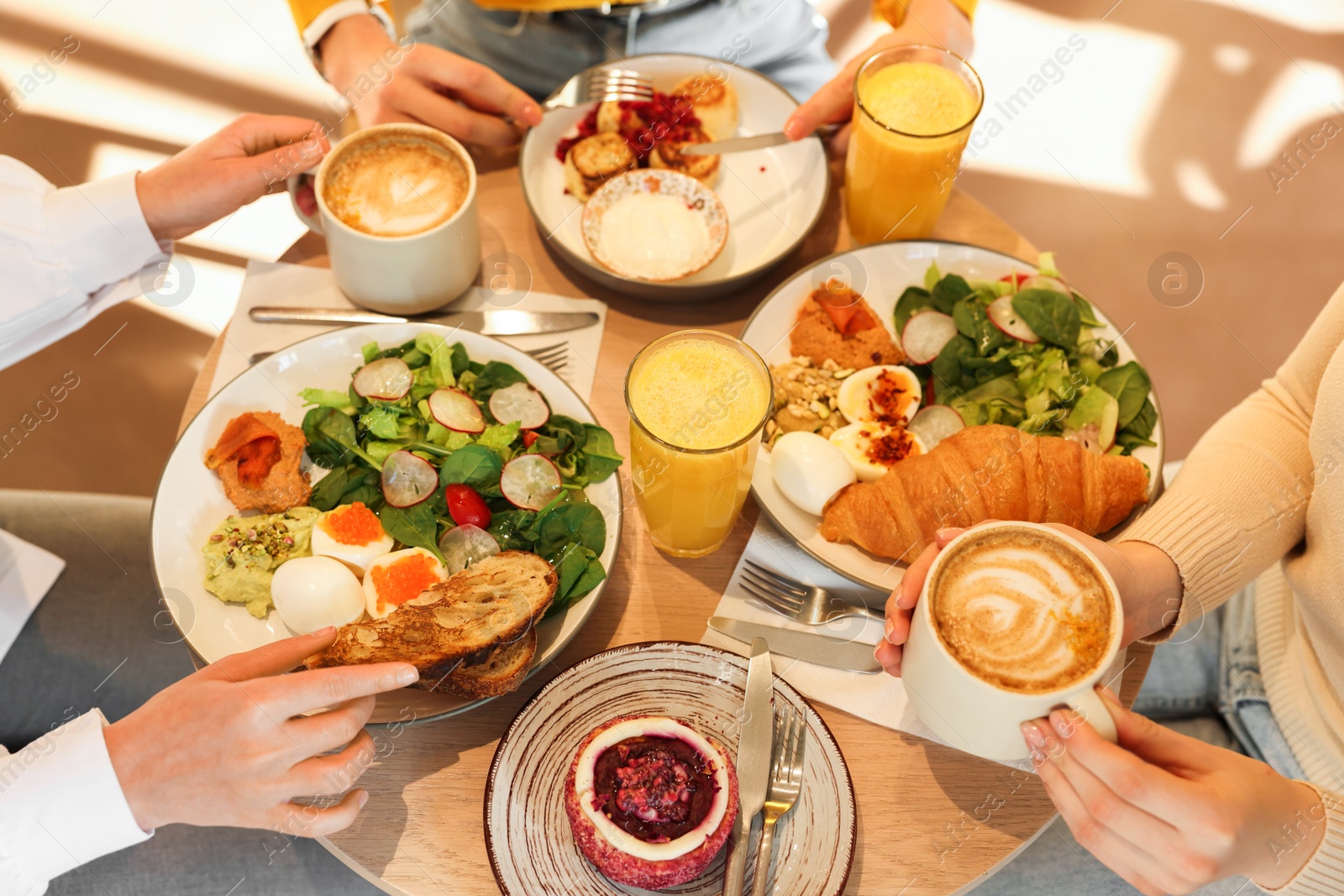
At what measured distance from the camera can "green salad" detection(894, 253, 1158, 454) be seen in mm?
1462

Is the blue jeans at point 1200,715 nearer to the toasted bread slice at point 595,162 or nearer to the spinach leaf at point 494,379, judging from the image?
the spinach leaf at point 494,379

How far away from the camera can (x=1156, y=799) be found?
1.00 metres

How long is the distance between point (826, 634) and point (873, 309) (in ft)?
1.93

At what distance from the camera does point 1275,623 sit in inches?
59.9

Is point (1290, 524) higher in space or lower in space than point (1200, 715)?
higher

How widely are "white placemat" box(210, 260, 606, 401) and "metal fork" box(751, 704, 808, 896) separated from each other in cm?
62

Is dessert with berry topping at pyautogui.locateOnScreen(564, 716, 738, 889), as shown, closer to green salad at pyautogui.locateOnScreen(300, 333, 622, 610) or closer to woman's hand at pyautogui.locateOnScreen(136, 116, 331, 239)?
green salad at pyautogui.locateOnScreen(300, 333, 622, 610)

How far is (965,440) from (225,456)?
3.43 feet

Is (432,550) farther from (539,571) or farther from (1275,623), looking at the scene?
(1275,623)

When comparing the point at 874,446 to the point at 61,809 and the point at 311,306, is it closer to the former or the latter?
the point at 311,306

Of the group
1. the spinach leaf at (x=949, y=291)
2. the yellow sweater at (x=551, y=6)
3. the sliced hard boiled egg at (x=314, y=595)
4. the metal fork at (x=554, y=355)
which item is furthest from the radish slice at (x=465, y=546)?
the yellow sweater at (x=551, y=6)

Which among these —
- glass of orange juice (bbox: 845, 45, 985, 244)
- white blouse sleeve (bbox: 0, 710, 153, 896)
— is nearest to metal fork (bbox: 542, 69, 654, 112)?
glass of orange juice (bbox: 845, 45, 985, 244)

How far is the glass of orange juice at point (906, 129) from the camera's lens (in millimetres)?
1565

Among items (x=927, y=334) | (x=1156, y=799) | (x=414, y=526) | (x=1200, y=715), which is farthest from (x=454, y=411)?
(x=1200, y=715)
